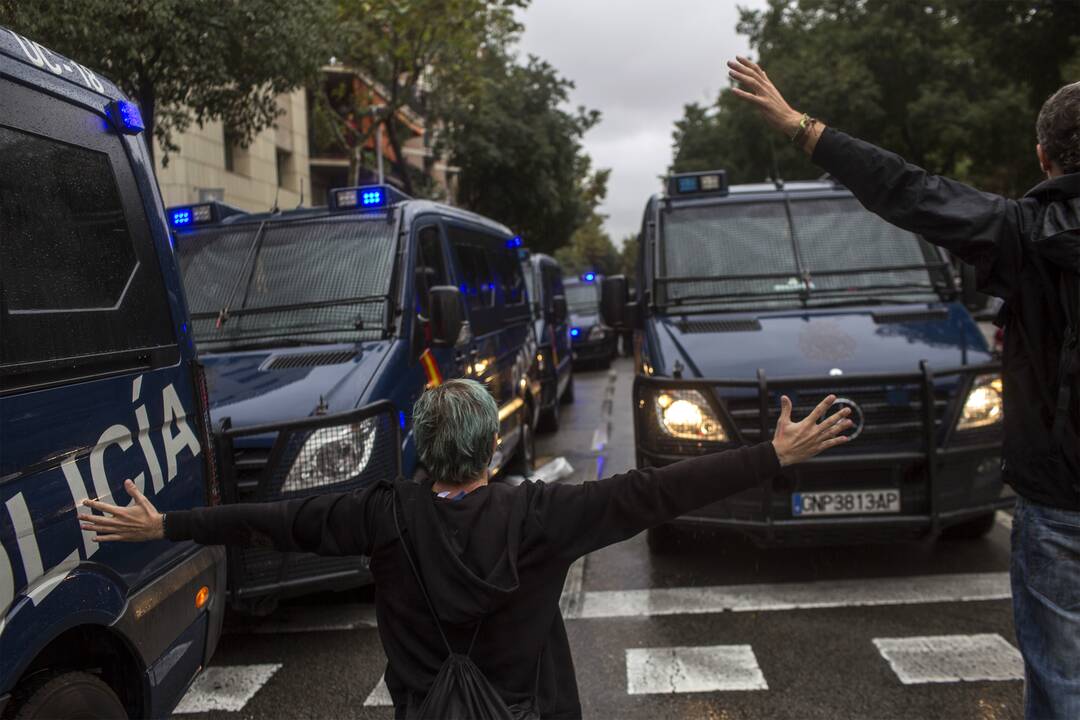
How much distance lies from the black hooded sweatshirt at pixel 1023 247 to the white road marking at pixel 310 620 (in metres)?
3.60

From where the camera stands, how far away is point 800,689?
4.09m

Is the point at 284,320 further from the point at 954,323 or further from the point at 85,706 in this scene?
the point at 954,323

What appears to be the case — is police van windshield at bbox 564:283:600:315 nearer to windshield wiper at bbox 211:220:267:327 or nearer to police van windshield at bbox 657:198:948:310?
police van windshield at bbox 657:198:948:310

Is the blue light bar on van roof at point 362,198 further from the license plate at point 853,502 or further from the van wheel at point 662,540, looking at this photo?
the license plate at point 853,502

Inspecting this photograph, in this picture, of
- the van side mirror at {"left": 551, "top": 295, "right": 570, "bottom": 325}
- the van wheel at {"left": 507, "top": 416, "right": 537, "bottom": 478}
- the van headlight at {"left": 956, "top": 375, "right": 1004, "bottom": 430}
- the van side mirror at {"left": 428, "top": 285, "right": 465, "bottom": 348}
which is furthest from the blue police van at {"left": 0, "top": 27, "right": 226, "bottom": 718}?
the van side mirror at {"left": 551, "top": 295, "right": 570, "bottom": 325}

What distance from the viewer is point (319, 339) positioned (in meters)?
5.55

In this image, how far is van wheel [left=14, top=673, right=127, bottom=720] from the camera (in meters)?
2.33

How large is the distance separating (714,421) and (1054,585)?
2.71 meters

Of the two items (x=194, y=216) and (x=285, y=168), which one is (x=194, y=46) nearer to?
(x=194, y=216)

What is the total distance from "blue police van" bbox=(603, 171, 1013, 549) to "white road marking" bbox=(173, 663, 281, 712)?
2.25m

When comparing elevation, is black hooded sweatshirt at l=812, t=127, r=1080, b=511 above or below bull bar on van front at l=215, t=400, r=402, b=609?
above

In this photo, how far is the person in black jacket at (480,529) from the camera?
2.09 m

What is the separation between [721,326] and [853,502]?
1388mm

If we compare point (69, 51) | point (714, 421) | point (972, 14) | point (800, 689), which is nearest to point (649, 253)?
point (714, 421)
